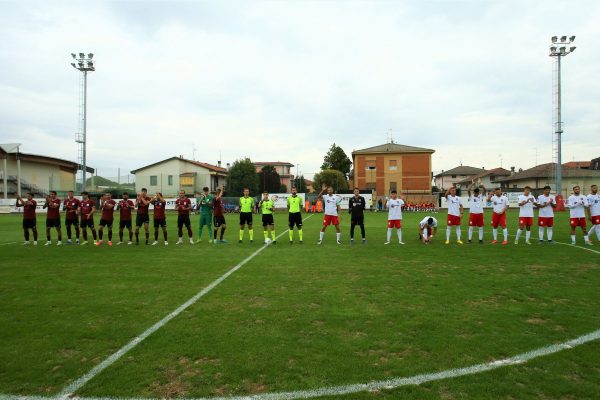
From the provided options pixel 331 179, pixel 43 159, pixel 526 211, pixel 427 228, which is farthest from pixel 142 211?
pixel 43 159

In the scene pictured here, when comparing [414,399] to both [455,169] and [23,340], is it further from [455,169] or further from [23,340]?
[455,169]

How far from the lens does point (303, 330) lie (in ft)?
16.8

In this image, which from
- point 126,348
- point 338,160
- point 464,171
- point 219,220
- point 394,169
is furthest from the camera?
point 464,171

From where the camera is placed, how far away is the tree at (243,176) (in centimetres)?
6027

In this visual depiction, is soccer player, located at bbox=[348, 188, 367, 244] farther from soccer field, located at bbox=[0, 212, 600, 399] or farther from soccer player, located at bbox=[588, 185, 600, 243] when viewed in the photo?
soccer player, located at bbox=[588, 185, 600, 243]

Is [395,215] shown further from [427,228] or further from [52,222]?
[52,222]

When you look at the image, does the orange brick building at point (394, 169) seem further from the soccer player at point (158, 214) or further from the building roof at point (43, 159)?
the soccer player at point (158, 214)

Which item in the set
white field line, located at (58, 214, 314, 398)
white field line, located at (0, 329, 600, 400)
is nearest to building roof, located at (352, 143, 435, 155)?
white field line, located at (58, 214, 314, 398)

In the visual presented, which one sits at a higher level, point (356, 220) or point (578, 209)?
point (578, 209)

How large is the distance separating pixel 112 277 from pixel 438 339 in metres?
7.03

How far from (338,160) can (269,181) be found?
16.2 m

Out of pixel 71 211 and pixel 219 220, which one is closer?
pixel 219 220

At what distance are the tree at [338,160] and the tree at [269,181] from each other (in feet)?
38.3

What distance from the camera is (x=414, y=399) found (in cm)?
338
